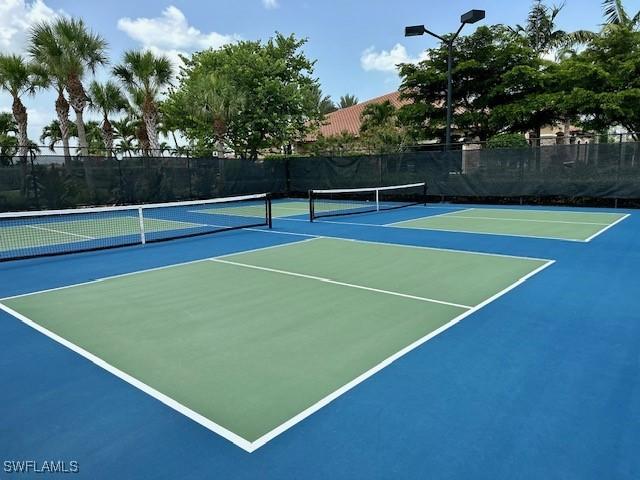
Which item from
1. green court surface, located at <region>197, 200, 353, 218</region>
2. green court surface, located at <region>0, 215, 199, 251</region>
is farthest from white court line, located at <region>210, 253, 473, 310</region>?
green court surface, located at <region>197, 200, 353, 218</region>

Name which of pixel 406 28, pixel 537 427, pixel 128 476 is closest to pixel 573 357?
pixel 537 427

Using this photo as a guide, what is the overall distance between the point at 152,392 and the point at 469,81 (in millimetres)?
22342

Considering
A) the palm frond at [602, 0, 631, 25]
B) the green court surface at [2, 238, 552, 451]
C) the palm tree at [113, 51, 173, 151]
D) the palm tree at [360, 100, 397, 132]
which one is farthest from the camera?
the palm tree at [360, 100, 397, 132]

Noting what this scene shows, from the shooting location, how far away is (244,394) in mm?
3082

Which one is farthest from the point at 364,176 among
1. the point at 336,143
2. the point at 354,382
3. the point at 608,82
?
the point at 354,382

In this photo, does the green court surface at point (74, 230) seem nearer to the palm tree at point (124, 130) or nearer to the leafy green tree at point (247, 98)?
the leafy green tree at point (247, 98)

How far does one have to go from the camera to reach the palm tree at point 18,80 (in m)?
19.8

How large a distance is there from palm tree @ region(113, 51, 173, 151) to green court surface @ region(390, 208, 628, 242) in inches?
583

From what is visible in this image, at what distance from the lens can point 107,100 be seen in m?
26.5

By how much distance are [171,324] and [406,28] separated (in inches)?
516

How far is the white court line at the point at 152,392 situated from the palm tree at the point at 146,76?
18854mm

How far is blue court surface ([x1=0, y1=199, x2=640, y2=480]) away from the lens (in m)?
2.39

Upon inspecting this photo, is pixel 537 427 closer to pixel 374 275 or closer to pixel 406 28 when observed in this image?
pixel 374 275

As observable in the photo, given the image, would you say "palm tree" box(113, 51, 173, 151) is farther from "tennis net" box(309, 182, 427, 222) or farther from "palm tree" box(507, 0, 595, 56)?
"palm tree" box(507, 0, 595, 56)
